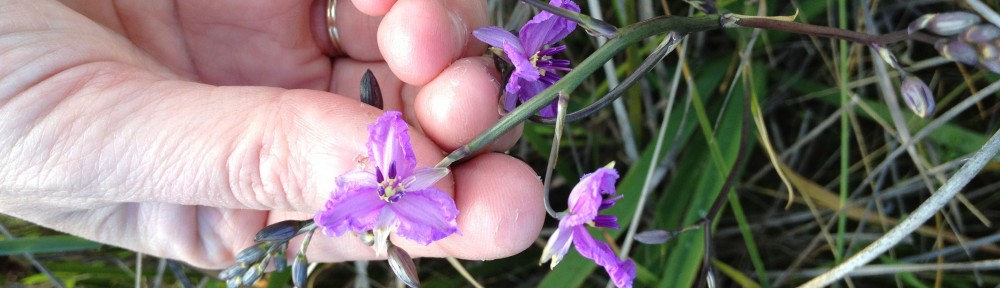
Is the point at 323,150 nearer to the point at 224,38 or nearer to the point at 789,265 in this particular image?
the point at 224,38

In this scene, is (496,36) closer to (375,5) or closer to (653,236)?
(375,5)

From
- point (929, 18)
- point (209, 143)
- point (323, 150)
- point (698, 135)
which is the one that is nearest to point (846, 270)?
point (929, 18)

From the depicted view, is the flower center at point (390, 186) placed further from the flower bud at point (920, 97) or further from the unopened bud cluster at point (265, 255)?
the flower bud at point (920, 97)

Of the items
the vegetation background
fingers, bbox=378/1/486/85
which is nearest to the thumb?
fingers, bbox=378/1/486/85

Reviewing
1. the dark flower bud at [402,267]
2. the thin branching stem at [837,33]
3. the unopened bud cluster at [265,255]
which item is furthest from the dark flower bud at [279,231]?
the thin branching stem at [837,33]

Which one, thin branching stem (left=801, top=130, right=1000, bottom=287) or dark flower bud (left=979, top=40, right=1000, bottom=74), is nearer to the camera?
dark flower bud (left=979, top=40, right=1000, bottom=74)

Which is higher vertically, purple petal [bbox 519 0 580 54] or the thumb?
purple petal [bbox 519 0 580 54]

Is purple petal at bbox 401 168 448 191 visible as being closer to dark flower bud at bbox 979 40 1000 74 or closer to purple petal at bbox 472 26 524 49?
purple petal at bbox 472 26 524 49

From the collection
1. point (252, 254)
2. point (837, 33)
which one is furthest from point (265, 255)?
point (837, 33)

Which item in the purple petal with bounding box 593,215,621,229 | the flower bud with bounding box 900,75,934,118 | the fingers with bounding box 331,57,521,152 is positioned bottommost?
the purple petal with bounding box 593,215,621,229
